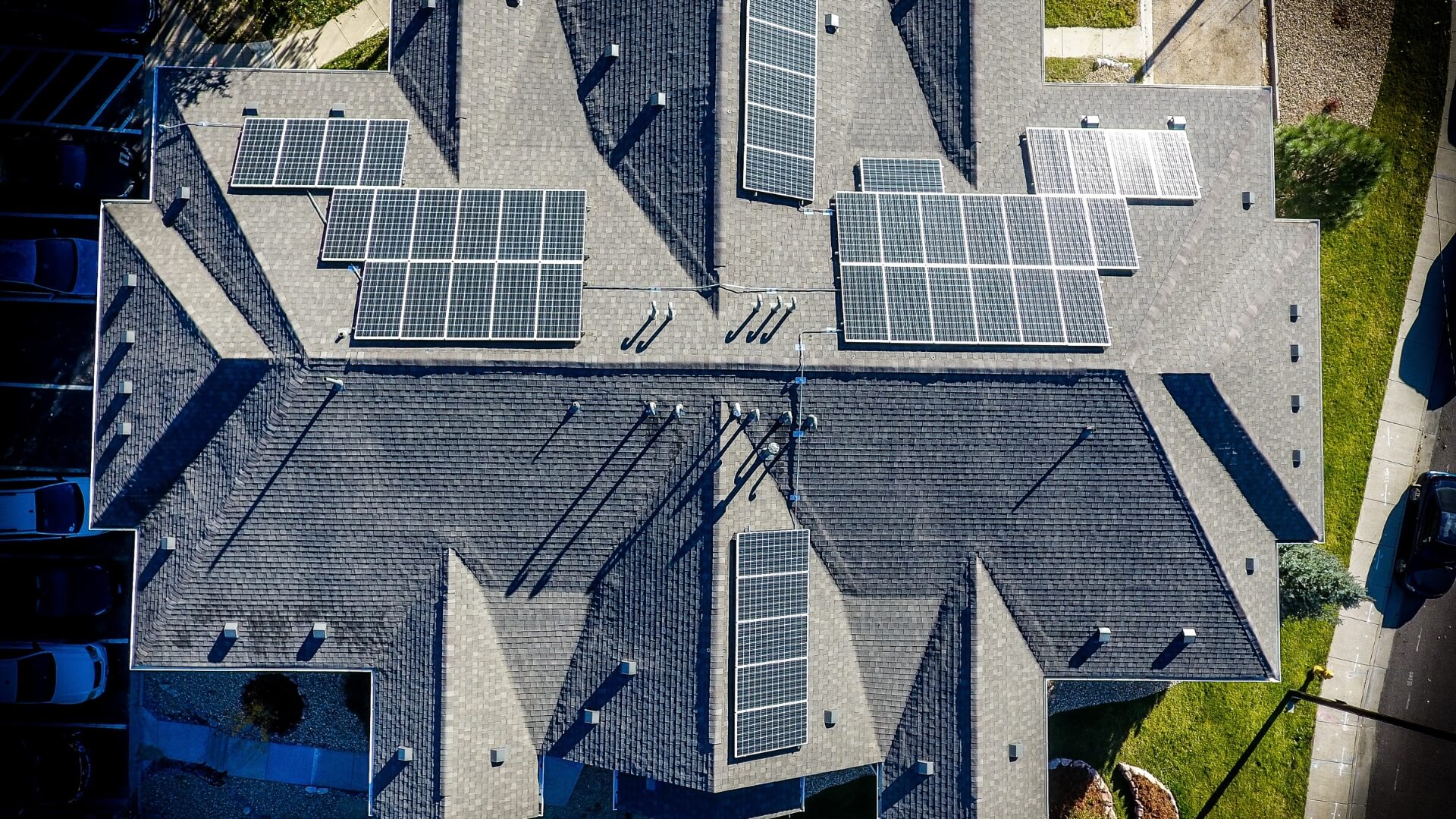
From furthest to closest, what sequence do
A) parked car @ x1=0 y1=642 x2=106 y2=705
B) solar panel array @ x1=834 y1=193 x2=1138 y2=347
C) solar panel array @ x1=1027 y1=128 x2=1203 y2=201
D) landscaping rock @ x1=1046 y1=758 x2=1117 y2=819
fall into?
landscaping rock @ x1=1046 y1=758 x2=1117 y2=819
parked car @ x1=0 y1=642 x2=106 y2=705
solar panel array @ x1=1027 y1=128 x2=1203 y2=201
solar panel array @ x1=834 y1=193 x2=1138 y2=347

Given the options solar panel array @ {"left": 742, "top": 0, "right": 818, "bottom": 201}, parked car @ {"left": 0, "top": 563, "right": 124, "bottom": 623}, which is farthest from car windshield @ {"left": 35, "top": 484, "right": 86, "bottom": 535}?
solar panel array @ {"left": 742, "top": 0, "right": 818, "bottom": 201}

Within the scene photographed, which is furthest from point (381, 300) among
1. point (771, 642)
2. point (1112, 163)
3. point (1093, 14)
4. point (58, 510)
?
point (1093, 14)

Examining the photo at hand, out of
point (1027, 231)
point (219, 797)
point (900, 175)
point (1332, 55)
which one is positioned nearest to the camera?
point (1027, 231)

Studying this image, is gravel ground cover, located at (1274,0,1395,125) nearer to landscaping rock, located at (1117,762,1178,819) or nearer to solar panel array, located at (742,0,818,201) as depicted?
solar panel array, located at (742,0,818,201)

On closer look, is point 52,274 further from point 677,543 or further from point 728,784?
point 728,784

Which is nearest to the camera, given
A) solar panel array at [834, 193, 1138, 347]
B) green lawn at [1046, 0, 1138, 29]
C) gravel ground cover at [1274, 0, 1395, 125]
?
solar panel array at [834, 193, 1138, 347]

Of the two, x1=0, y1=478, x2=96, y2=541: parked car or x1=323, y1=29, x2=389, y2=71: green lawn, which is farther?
x1=323, y1=29, x2=389, y2=71: green lawn

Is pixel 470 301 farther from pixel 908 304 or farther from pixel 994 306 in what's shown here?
pixel 994 306
